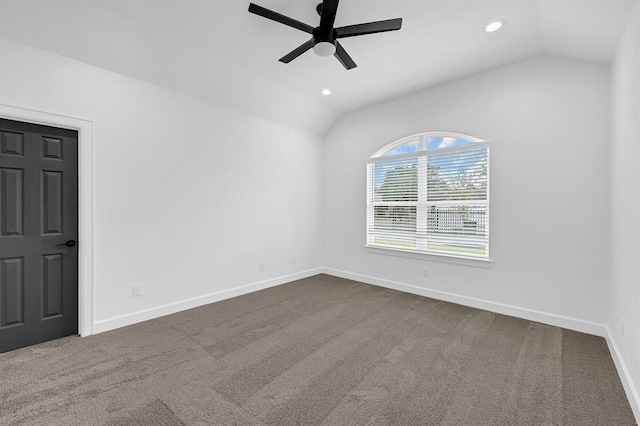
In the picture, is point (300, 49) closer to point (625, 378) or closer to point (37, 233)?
point (37, 233)

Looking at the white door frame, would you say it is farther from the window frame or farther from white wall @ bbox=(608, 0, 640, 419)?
white wall @ bbox=(608, 0, 640, 419)

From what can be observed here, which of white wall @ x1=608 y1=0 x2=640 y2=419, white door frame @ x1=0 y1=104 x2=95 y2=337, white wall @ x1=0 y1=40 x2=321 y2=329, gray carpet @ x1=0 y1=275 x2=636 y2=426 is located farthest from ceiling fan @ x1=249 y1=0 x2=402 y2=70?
gray carpet @ x1=0 y1=275 x2=636 y2=426

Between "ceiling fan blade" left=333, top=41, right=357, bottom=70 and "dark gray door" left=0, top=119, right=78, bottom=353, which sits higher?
"ceiling fan blade" left=333, top=41, right=357, bottom=70

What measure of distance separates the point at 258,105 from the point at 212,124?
30.1 inches

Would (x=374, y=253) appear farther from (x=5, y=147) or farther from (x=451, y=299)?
(x=5, y=147)

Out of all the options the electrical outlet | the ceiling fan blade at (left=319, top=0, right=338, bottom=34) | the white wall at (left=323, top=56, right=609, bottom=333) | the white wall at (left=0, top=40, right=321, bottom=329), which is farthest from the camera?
the electrical outlet

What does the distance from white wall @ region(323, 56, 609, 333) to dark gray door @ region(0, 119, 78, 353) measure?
4.26 metres

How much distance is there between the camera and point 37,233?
2664mm

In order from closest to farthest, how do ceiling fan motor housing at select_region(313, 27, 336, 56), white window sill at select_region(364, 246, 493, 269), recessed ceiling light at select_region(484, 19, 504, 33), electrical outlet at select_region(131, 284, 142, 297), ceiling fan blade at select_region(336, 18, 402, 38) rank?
ceiling fan blade at select_region(336, 18, 402, 38)
ceiling fan motor housing at select_region(313, 27, 336, 56)
recessed ceiling light at select_region(484, 19, 504, 33)
electrical outlet at select_region(131, 284, 142, 297)
white window sill at select_region(364, 246, 493, 269)

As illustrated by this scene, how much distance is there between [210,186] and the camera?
12.7ft

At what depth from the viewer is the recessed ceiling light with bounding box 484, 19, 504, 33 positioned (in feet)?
8.70

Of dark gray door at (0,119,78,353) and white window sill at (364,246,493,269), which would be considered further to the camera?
white window sill at (364,246,493,269)

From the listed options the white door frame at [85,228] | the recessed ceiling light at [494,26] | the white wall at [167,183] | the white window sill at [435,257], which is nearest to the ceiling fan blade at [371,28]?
the recessed ceiling light at [494,26]

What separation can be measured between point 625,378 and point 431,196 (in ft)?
8.63
